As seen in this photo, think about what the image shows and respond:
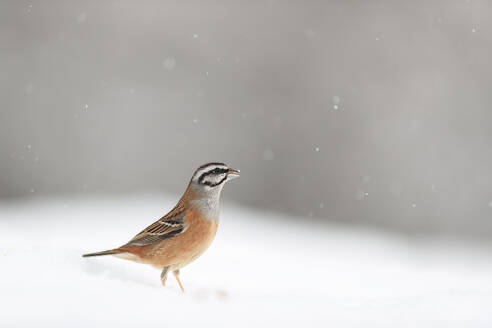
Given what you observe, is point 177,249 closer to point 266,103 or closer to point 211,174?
point 211,174

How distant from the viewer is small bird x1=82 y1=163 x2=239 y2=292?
5.86 m

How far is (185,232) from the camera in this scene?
589 centimetres

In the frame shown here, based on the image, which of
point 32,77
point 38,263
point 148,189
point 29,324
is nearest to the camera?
point 29,324

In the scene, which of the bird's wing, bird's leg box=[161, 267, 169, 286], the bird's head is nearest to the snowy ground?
bird's leg box=[161, 267, 169, 286]

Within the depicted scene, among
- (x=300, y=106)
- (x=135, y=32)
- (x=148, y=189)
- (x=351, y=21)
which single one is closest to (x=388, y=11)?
(x=351, y=21)

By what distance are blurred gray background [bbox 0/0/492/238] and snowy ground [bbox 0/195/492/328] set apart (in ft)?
16.8

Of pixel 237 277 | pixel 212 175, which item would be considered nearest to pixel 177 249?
pixel 212 175

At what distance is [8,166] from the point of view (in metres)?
16.5

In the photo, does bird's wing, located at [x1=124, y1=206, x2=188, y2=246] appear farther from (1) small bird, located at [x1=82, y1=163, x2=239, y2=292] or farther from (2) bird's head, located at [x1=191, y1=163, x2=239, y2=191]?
(2) bird's head, located at [x1=191, y1=163, x2=239, y2=191]

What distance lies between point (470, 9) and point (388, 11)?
7.09 ft

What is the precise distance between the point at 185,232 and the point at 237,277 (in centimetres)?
96

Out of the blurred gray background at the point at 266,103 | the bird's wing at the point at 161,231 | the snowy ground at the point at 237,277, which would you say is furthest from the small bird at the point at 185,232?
the blurred gray background at the point at 266,103

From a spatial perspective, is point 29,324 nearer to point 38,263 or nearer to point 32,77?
point 38,263

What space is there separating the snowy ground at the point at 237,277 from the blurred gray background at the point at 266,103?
5.12m
